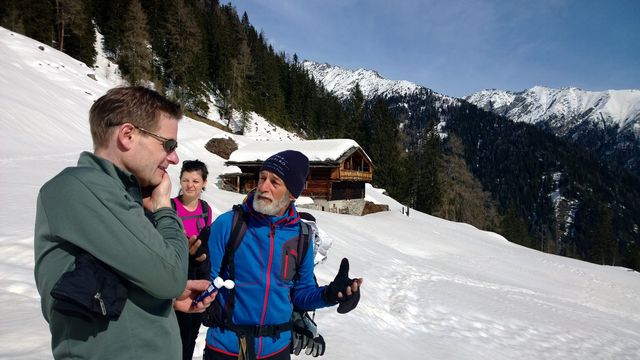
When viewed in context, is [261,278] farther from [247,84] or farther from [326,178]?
[247,84]

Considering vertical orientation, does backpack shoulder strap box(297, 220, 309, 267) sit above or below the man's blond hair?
below

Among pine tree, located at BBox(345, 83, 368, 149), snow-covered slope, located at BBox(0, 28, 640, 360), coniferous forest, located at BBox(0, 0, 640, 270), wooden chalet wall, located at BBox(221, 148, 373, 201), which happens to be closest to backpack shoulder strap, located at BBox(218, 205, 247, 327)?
snow-covered slope, located at BBox(0, 28, 640, 360)

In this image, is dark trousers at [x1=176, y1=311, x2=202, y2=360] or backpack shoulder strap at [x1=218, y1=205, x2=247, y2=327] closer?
backpack shoulder strap at [x1=218, y1=205, x2=247, y2=327]

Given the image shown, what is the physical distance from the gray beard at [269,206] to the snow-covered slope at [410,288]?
2.51 metres

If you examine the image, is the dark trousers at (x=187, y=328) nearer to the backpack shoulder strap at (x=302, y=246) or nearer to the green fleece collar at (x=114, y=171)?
the backpack shoulder strap at (x=302, y=246)

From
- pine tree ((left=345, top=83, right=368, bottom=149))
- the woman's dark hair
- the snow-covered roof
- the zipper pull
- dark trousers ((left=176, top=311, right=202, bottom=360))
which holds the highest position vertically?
pine tree ((left=345, top=83, right=368, bottom=149))

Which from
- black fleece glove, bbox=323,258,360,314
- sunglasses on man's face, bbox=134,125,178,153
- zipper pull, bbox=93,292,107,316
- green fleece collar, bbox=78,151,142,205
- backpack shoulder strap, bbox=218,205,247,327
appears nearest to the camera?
zipper pull, bbox=93,292,107,316

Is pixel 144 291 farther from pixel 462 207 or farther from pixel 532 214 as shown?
pixel 532 214

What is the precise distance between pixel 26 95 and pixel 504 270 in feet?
95.0

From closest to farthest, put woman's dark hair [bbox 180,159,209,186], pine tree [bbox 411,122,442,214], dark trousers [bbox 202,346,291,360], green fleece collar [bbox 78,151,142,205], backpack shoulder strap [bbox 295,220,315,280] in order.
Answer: green fleece collar [bbox 78,151,142,205], dark trousers [bbox 202,346,291,360], backpack shoulder strap [bbox 295,220,315,280], woman's dark hair [bbox 180,159,209,186], pine tree [bbox 411,122,442,214]

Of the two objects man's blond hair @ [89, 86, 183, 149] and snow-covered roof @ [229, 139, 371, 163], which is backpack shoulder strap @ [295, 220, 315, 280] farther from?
snow-covered roof @ [229, 139, 371, 163]

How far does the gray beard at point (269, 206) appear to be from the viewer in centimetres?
264

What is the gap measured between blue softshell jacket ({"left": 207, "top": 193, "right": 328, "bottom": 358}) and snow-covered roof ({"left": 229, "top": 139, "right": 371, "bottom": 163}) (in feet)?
77.3

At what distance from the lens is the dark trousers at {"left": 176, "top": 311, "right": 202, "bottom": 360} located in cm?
318
